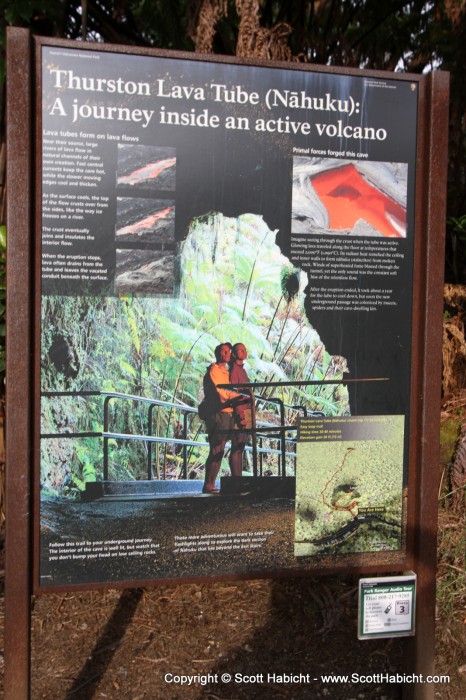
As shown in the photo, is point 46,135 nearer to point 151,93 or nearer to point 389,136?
point 151,93

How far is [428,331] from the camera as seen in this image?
8.20 ft

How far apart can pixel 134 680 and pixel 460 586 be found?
6.43ft

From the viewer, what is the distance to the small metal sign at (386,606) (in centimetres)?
248

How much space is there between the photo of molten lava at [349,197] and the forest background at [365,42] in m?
1.87

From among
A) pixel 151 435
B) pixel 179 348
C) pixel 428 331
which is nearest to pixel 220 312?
pixel 179 348

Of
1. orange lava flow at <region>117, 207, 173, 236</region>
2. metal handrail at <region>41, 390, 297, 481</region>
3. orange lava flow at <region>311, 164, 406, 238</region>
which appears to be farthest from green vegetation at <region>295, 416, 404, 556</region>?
orange lava flow at <region>117, 207, 173, 236</region>

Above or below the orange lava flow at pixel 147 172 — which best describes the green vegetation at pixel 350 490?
below

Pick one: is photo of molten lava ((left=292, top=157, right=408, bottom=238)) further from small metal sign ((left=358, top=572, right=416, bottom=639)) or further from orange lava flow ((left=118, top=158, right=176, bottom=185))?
small metal sign ((left=358, top=572, right=416, bottom=639))

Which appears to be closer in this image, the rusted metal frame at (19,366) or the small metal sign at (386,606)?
the rusted metal frame at (19,366)

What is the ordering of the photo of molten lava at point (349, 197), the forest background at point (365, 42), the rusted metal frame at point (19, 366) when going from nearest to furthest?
the rusted metal frame at point (19, 366) < the photo of molten lava at point (349, 197) < the forest background at point (365, 42)

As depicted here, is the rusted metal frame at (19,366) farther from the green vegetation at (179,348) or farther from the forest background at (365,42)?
the forest background at (365,42)

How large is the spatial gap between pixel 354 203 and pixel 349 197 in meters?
0.03

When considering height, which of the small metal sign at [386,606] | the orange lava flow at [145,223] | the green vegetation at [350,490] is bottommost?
the small metal sign at [386,606]

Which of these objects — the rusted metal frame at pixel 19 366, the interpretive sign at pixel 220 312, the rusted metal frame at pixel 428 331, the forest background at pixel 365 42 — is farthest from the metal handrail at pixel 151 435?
the forest background at pixel 365 42
